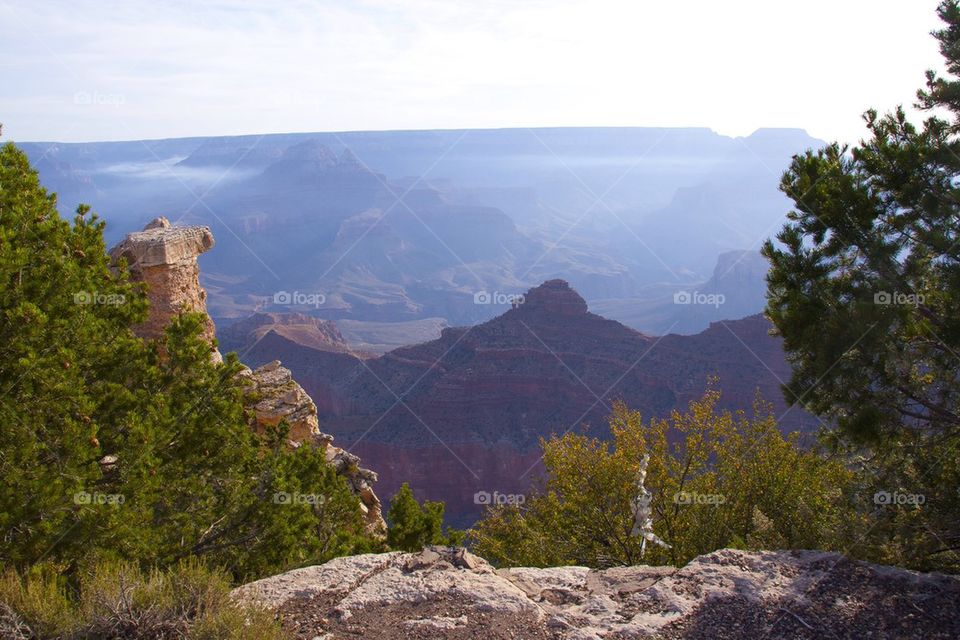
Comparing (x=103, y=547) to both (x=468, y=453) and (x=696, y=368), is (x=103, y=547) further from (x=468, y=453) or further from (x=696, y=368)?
(x=696, y=368)

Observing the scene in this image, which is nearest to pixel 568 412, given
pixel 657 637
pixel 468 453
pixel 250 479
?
pixel 468 453

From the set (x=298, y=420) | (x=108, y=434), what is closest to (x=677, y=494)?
(x=108, y=434)

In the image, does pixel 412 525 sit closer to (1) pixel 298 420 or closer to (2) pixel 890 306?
(1) pixel 298 420

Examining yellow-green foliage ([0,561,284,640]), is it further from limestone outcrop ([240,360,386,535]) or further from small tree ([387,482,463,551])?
limestone outcrop ([240,360,386,535])

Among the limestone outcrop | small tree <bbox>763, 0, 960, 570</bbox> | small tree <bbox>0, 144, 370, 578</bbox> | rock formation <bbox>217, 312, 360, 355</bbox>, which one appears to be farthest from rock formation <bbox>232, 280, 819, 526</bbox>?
small tree <bbox>763, 0, 960, 570</bbox>

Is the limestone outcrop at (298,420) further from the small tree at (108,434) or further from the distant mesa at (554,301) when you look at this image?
the distant mesa at (554,301)
